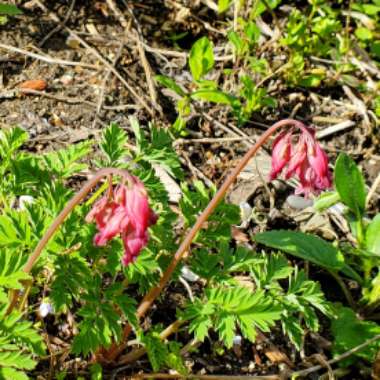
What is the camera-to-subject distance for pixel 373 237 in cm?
384

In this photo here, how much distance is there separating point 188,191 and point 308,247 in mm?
961

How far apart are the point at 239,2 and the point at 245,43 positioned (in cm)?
51

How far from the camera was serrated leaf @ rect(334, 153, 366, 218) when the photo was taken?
12.8ft

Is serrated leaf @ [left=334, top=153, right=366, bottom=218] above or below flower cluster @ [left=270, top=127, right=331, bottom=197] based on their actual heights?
below

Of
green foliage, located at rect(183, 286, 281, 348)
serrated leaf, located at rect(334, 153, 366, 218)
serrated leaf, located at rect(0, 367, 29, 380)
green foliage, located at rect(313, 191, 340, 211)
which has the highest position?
serrated leaf, located at rect(0, 367, 29, 380)

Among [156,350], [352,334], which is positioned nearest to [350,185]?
[352,334]

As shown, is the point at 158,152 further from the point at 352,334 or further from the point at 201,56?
the point at 201,56

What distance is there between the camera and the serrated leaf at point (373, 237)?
3818 millimetres

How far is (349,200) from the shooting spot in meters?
3.92

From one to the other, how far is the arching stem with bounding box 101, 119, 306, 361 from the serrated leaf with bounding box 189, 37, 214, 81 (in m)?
1.68

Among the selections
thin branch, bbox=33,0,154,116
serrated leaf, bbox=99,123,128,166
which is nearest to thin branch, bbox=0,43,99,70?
thin branch, bbox=33,0,154,116

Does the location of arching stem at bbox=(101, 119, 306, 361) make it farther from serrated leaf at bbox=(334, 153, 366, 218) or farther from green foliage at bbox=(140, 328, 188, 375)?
serrated leaf at bbox=(334, 153, 366, 218)

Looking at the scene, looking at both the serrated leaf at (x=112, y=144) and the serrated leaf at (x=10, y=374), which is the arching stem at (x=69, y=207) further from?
the serrated leaf at (x=112, y=144)

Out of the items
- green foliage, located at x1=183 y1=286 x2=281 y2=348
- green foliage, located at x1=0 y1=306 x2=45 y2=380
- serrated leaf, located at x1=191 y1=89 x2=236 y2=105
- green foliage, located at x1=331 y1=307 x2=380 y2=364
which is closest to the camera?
green foliage, located at x1=0 y1=306 x2=45 y2=380
